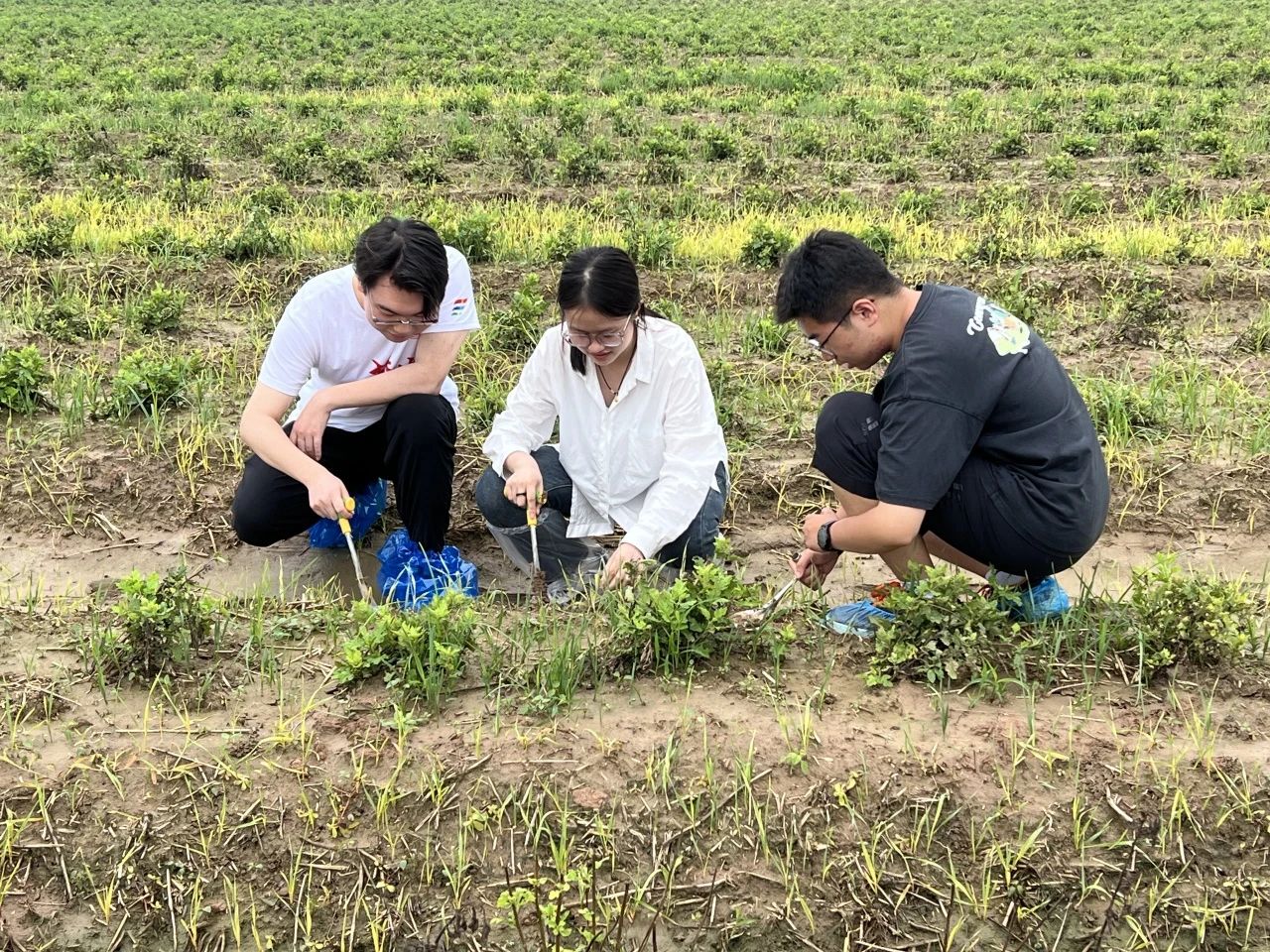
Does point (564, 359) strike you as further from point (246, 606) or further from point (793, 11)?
point (793, 11)

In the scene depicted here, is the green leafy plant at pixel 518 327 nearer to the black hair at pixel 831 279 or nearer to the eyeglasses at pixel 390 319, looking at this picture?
the eyeglasses at pixel 390 319

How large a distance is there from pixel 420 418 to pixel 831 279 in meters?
1.68

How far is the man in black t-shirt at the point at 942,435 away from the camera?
3.03 meters

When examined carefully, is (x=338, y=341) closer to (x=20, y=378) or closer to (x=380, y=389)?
(x=380, y=389)

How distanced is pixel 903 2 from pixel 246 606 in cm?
3088

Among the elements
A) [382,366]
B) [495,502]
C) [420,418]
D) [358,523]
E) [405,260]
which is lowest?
[358,523]

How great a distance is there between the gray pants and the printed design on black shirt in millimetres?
1258

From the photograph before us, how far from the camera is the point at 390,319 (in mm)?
3807

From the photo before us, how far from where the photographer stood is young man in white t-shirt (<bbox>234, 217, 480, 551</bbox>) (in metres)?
3.95

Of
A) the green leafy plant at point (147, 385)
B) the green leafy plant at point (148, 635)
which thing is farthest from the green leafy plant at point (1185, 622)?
the green leafy plant at point (147, 385)

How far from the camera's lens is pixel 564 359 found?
3961 mm

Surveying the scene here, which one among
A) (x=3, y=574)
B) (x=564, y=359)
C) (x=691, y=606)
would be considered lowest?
(x=3, y=574)

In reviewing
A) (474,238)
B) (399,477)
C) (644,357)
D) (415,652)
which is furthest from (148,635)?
(474,238)

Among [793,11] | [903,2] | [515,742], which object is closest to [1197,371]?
[515,742]
